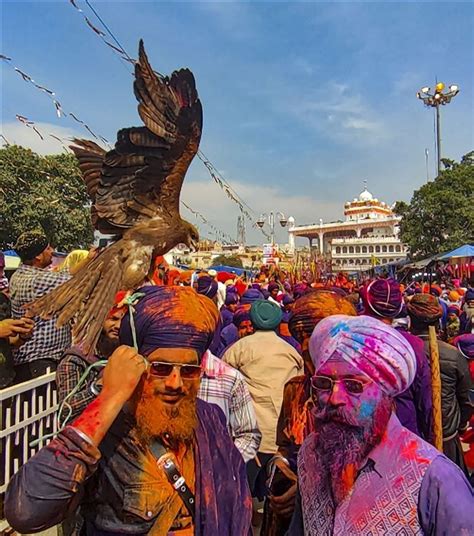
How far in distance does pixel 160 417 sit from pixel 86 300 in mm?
2345

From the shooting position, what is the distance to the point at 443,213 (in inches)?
1026

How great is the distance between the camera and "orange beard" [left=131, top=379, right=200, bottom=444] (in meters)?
1.31

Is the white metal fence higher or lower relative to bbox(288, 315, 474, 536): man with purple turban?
lower

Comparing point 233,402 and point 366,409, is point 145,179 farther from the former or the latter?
point 366,409

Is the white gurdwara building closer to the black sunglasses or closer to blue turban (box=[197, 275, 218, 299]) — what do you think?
blue turban (box=[197, 275, 218, 299])

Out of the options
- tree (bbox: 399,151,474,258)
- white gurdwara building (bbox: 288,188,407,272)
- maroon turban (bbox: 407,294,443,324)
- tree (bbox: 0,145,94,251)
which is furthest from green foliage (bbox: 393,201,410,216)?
white gurdwara building (bbox: 288,188,407,272)

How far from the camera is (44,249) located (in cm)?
371

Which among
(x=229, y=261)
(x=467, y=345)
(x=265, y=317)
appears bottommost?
(x=467, y=345)

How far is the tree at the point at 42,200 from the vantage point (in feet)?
78.3

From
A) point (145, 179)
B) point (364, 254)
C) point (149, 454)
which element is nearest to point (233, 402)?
point (149, 454)

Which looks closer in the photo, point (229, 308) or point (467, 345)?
point (467, 345)

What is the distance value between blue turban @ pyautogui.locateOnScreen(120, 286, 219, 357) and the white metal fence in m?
1.88

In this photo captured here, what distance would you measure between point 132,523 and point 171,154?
3432 mm

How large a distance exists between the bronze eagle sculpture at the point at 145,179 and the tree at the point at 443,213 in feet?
80.0
